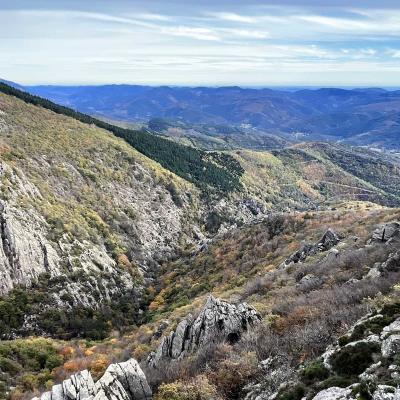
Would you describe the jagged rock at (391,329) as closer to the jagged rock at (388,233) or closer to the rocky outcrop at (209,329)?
the rocky outcrop at (209,329)

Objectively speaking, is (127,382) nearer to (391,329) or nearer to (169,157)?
(391,329)

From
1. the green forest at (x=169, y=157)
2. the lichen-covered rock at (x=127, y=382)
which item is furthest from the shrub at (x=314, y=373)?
the green forest at (x=169, y=157)

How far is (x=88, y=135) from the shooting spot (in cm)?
13812

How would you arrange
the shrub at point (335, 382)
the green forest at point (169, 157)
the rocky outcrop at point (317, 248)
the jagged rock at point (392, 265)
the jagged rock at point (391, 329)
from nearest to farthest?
the shrub at point (335, 382)
the jagged rock at point (391, 329)
the jagged rock at point (392, 265)
the rocky outcrop at point (317, 248)
the green forest at point (169, 157)

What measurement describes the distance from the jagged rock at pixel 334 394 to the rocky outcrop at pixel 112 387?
10.5 metres

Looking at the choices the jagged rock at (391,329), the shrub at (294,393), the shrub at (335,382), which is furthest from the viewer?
the jagged rock at (391,329)

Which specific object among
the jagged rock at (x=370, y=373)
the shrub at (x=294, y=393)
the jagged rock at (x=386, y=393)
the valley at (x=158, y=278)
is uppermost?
the jagged rock at (x=386, y=393)

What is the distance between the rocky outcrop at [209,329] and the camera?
28859 mm

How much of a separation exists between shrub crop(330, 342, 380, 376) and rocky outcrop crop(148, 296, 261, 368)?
436 inches

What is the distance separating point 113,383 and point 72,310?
5218cm

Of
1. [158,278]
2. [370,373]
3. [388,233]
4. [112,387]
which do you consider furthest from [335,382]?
[158,278]

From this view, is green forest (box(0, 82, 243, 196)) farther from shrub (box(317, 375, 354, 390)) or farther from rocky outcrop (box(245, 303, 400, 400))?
shrub (box(317, 375, 354, 390))

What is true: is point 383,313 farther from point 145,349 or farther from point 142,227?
point 142,227

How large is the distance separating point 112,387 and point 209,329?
30.5 ft
